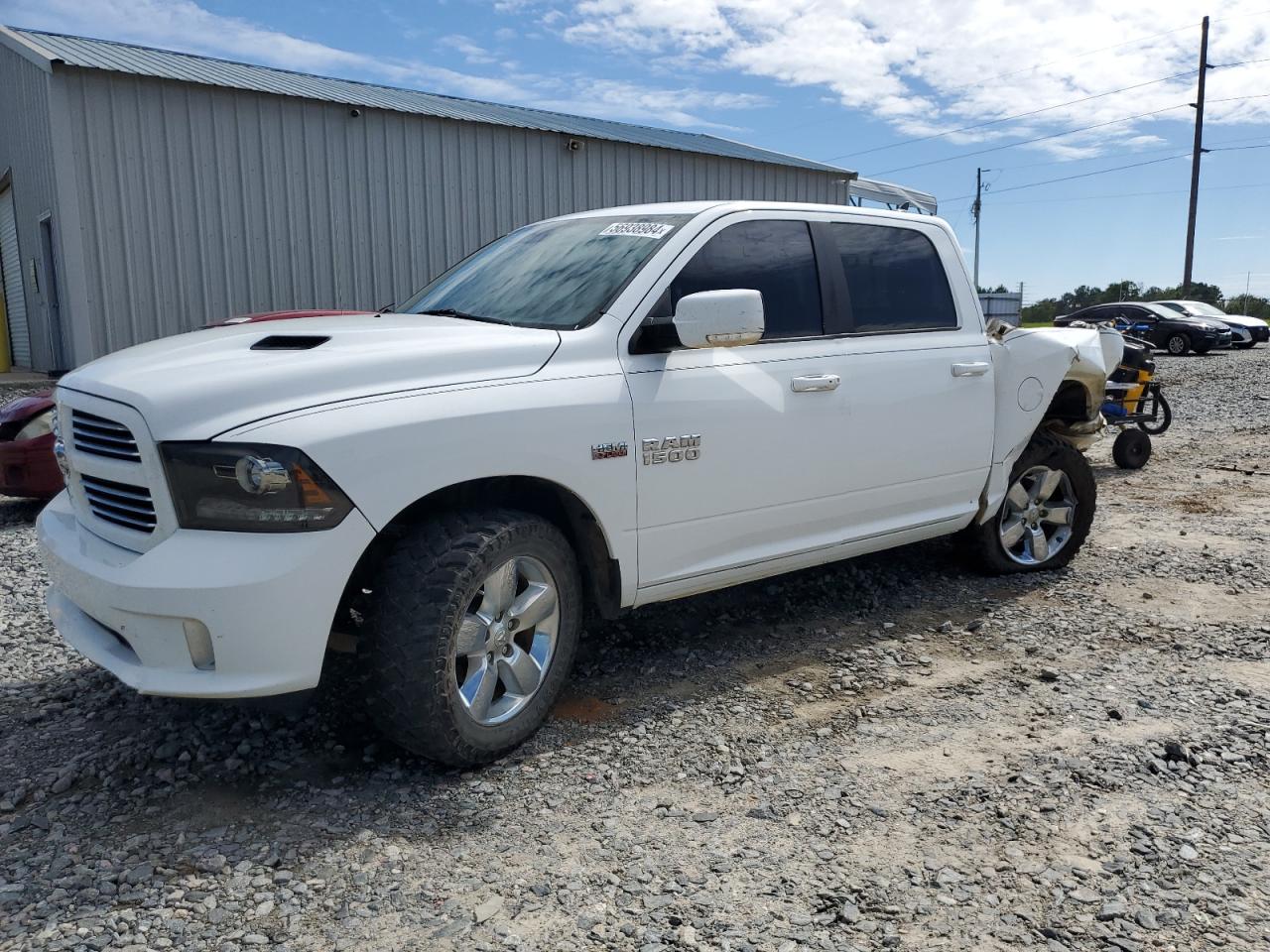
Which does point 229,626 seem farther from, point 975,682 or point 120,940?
Answer: point 975,682

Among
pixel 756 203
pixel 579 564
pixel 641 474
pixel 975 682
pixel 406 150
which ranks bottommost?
pixel 975 682

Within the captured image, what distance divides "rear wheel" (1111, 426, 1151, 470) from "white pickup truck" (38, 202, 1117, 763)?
5.46 meters

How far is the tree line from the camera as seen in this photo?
49.6 metres

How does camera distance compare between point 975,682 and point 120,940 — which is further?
point 975,682

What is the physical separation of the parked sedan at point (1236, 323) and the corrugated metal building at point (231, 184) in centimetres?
1920

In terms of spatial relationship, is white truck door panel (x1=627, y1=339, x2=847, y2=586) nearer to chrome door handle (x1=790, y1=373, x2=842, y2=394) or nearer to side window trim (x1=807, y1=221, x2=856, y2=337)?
chrome door handle (x1=790, y1=373, x2=842, y2=394)

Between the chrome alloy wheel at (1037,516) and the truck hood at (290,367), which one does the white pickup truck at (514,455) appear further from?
the chrome alloy wheel at (1037,516)

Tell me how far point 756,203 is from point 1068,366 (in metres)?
2.18

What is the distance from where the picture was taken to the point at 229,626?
2664 mm

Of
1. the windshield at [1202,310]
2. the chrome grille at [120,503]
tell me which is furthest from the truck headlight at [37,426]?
the windshield at [1202,310]

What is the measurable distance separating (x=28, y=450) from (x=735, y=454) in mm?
5102

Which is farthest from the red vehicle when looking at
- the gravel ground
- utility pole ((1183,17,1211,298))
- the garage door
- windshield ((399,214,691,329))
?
utility pole ((1183,17,1211,298))

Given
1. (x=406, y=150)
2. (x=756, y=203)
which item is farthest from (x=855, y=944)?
(x=406, y=150)

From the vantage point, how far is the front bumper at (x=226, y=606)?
8.71 ft
